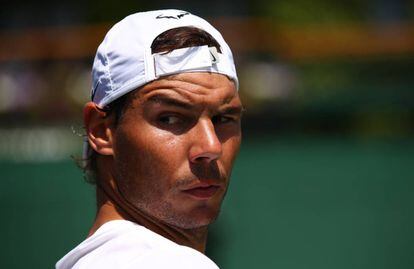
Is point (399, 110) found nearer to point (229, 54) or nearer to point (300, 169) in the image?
point (300, 169)

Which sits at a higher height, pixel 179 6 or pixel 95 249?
pixel 95 249

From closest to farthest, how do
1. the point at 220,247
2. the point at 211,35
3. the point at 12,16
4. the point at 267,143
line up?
the point at 211,35 < the point at 220,247 < the point at 267,143 < the point at 12,16

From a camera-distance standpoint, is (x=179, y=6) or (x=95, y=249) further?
(x=179, y=6)

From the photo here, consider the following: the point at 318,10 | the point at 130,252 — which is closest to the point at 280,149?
the point at 130,252

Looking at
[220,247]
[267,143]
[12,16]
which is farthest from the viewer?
[12,16]

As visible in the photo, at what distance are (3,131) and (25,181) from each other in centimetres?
64

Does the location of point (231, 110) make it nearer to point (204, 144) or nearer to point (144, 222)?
point (204, 144)

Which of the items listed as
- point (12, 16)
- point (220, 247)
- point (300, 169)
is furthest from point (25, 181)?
point (12, 16)

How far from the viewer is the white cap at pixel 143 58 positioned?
216 centimetres

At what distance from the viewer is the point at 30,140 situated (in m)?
7.86

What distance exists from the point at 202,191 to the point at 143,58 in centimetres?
38

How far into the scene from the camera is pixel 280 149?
25.5 feet

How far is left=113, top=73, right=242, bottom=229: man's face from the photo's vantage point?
213cm

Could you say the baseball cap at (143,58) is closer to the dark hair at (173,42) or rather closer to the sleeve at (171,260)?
the dark hair at (173,42)
